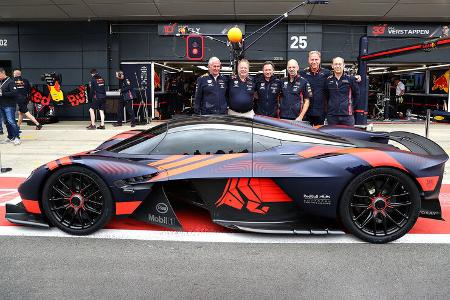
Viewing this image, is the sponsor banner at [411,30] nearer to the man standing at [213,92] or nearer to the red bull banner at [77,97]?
the red bull banner at [77,97]

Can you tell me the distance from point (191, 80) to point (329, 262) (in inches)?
787

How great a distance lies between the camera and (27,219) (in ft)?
13.4

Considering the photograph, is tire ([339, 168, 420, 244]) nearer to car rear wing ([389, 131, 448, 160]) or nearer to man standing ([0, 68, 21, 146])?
car rear wing ([389, 131, 448, 160])

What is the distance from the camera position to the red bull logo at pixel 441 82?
1708 cm

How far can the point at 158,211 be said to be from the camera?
393 cm

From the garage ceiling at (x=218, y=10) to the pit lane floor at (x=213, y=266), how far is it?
468 inches

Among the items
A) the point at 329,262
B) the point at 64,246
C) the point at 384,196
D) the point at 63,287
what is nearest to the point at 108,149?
the point at 64,246

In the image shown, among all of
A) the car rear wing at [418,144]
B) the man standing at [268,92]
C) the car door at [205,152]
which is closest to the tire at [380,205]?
the car rear wing at [418,144]

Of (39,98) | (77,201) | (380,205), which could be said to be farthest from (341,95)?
(39,98)

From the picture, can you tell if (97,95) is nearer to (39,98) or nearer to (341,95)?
(39,98)

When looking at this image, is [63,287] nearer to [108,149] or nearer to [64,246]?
[64,246]

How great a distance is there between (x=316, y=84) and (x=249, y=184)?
11.0ft

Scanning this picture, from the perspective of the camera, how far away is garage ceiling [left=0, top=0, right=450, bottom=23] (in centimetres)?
1463

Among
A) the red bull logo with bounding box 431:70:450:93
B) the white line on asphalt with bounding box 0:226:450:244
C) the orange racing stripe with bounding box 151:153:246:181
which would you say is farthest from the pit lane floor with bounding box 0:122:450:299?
the red bull logo with bounding box 431:70:450:93
